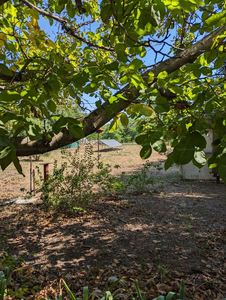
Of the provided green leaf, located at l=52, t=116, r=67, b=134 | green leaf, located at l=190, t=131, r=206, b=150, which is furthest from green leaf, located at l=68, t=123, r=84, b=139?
green leaf, located at l=190, t=131, r=206, b=150

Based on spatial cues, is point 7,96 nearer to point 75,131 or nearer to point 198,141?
point 75,131

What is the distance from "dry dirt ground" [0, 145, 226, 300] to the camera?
2432 millimetres

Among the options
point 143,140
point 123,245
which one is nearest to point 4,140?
point 143,140

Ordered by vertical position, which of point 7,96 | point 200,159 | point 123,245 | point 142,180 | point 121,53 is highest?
point 121,53

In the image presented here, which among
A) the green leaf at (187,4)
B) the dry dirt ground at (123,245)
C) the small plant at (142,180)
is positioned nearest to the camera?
the green leaf at (187,4)

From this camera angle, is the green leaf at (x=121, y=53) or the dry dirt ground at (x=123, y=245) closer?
the green leaf at (x=121, y=53)

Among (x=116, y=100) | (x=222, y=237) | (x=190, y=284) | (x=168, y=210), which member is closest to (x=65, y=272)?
(x=190, y=284)

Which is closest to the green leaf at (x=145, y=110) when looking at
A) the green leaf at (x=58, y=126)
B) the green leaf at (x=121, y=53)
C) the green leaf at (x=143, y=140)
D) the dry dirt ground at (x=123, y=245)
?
the green leaf at (x=143, y=140)

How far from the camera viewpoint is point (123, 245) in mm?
3314

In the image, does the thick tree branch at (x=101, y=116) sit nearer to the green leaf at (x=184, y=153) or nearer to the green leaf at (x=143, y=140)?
the green leaf at (x=143, y=140)

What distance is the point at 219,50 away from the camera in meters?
1.04

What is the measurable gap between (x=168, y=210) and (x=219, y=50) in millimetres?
4506

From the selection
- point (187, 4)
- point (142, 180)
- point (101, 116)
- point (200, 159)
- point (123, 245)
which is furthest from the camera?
point (142, 180)

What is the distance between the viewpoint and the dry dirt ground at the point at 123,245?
2432mm
